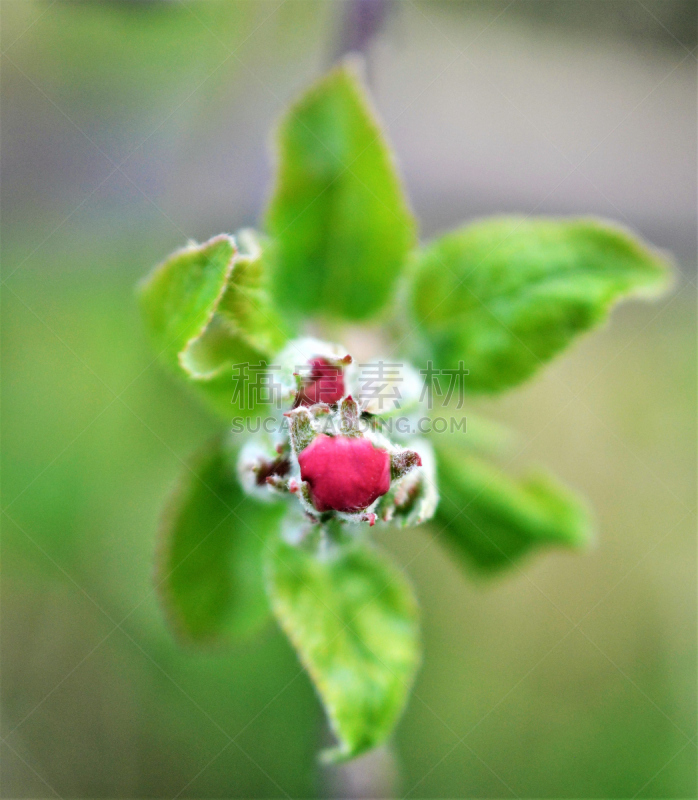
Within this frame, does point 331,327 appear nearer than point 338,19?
→ Yes

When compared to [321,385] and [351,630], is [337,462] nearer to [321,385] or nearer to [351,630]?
[321,385]

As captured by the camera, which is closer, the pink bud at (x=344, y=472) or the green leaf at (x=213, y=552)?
the pink bud at (x=344, y=472)

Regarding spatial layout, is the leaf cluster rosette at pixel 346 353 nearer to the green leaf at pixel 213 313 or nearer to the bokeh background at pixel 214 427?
the green leaf at pixel 213 313

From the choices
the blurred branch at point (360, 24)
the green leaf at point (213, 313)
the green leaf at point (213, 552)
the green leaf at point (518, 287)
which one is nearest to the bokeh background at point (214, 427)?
the blurred branch at point (360, 24)

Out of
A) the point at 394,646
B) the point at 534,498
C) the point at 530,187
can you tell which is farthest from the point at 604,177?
the point at 394,646

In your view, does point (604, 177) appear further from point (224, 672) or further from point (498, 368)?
point (224, 672)

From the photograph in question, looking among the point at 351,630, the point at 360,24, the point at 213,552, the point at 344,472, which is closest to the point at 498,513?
the point at 351,630

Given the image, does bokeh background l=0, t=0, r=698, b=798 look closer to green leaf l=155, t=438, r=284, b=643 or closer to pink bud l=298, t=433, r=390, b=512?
green leaf l=155, t=438, r=284, b=643
